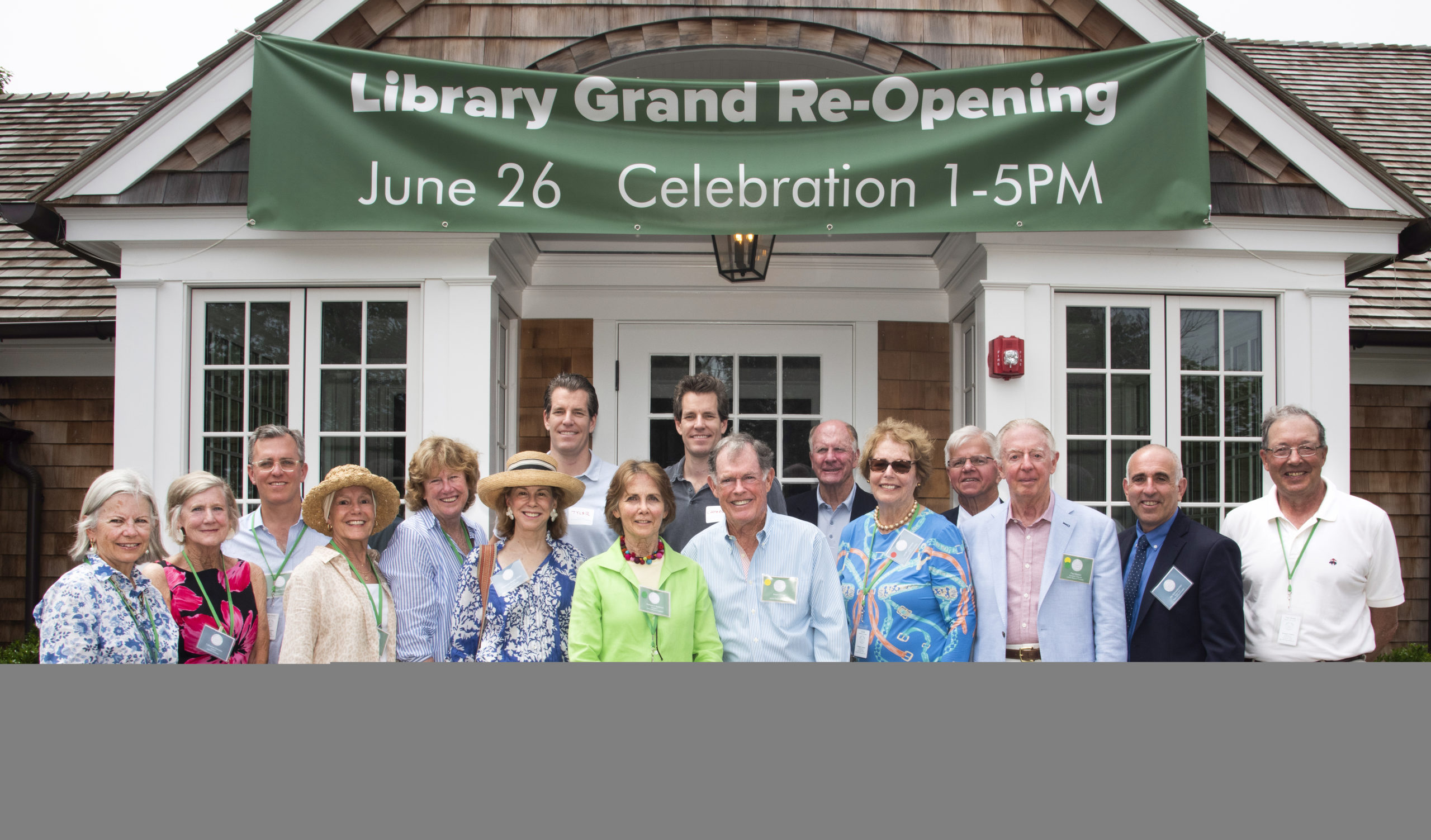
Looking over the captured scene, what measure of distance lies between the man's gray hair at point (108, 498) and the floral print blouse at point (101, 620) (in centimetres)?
5

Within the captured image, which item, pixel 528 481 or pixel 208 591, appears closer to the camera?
pixel 208 591

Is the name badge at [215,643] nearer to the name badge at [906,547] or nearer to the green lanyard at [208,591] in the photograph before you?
the green lanyard at [208,591]

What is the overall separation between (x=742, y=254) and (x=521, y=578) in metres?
2.85

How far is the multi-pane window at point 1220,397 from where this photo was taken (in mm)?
4863

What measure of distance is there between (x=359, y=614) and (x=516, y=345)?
125 inches

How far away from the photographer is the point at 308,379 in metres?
4.82

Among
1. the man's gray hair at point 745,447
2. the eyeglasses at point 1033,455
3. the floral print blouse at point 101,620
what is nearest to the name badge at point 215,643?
the floral print blouse at point 101,620

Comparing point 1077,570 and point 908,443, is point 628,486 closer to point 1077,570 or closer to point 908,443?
point 908,443

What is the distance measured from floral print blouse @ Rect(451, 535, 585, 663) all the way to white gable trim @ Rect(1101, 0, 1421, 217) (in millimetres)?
3751

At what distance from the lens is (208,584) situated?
2.74m

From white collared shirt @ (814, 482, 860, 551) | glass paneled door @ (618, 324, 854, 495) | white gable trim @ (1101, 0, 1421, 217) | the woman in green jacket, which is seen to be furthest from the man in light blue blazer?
glass paneled door @ (618, 324, 854, 495)

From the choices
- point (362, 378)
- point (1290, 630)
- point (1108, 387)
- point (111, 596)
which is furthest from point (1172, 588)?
point (362, 378)

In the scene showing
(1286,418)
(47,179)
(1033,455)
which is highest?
(47,179)

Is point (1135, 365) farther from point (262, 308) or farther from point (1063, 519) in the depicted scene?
point (262, 308)
